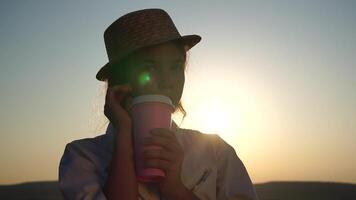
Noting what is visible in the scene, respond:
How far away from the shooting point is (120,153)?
2174 mm

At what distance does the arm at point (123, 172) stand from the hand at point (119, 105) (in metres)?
0.05

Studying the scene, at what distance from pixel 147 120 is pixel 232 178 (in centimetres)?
73

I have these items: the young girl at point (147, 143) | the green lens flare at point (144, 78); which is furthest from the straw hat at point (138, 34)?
the green lens flare at point (144, 78)

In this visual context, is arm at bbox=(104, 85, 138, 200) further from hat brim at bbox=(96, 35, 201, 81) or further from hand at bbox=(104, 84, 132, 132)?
hat brim at bbox=(96, 35, 201, 81)

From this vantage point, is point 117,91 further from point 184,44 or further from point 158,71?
point 184,44

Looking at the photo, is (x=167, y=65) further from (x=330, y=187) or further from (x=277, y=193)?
(x=330, y=187)

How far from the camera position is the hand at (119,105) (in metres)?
2.21

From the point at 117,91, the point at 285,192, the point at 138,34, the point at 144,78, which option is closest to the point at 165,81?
the point at 144,78

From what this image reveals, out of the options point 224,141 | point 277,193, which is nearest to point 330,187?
point 277,193

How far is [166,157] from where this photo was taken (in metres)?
2.07

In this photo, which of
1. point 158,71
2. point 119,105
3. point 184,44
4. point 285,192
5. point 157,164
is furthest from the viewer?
point 285,192

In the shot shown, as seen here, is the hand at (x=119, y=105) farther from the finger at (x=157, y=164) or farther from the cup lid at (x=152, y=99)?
the finger at (x=157, y=164)

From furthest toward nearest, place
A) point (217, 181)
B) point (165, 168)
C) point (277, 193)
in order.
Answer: point (277, 193) → point (217, 181) → point (165, 168)

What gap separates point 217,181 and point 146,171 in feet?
2.14
